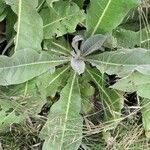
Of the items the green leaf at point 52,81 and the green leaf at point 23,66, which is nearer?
the green leaf at point 23,66

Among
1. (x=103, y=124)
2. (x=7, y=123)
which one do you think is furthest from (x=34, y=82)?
(x=103, y=124)

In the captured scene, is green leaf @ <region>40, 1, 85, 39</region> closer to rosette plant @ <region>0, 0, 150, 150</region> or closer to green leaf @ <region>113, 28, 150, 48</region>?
rosette plant @ <region>0, 0, 150, 150</region>

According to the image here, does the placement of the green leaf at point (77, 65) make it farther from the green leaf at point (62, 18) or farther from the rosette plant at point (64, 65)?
the green leaf at point (62, 18)

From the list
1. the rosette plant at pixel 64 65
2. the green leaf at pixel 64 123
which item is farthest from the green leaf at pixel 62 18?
the green leaf at pixel 64 123

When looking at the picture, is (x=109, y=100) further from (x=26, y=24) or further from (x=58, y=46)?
(x=26, y=24)

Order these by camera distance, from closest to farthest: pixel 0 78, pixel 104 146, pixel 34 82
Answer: pixel 0 78
pixel 34 82
pixel 104 146

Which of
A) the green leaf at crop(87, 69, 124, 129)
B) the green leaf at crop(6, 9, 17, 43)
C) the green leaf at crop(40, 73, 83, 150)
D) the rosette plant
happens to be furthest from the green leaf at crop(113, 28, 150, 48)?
the green leaf at crop(6, 9, 17, 43)

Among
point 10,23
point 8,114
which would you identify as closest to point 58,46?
point 10,23

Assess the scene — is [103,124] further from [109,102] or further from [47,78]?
[47,78]
